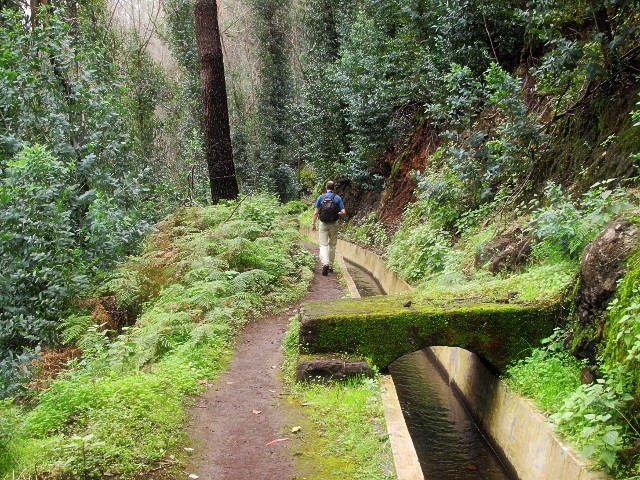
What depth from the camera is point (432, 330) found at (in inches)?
267

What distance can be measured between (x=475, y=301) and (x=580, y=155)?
4557mm

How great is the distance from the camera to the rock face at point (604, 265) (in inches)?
219

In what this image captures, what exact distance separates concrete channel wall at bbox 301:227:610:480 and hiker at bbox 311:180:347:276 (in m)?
4.10

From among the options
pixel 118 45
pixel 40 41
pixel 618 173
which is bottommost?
pixel 618 173

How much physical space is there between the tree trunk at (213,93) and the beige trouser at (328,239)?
143 inches

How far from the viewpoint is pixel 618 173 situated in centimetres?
839

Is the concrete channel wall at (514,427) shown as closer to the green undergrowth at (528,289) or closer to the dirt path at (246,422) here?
the green undergrowth at (528,289)

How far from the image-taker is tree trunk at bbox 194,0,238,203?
1416 centimetres

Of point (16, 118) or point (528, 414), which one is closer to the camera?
point (528, 414)

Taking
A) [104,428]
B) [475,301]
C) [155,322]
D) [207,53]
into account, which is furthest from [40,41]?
[475,301]

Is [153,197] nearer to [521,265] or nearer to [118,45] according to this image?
[118,45]

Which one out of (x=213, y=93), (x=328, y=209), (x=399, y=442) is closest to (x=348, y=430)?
(x=399, y=442)

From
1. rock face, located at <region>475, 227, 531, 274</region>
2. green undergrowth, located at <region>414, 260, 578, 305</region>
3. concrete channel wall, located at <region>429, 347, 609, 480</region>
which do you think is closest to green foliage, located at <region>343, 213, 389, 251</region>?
rock face, located at <region>475, 227, 531, 274</region>

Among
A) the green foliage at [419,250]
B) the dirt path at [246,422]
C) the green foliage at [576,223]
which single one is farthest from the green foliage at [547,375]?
the green foliage at [419,250]
